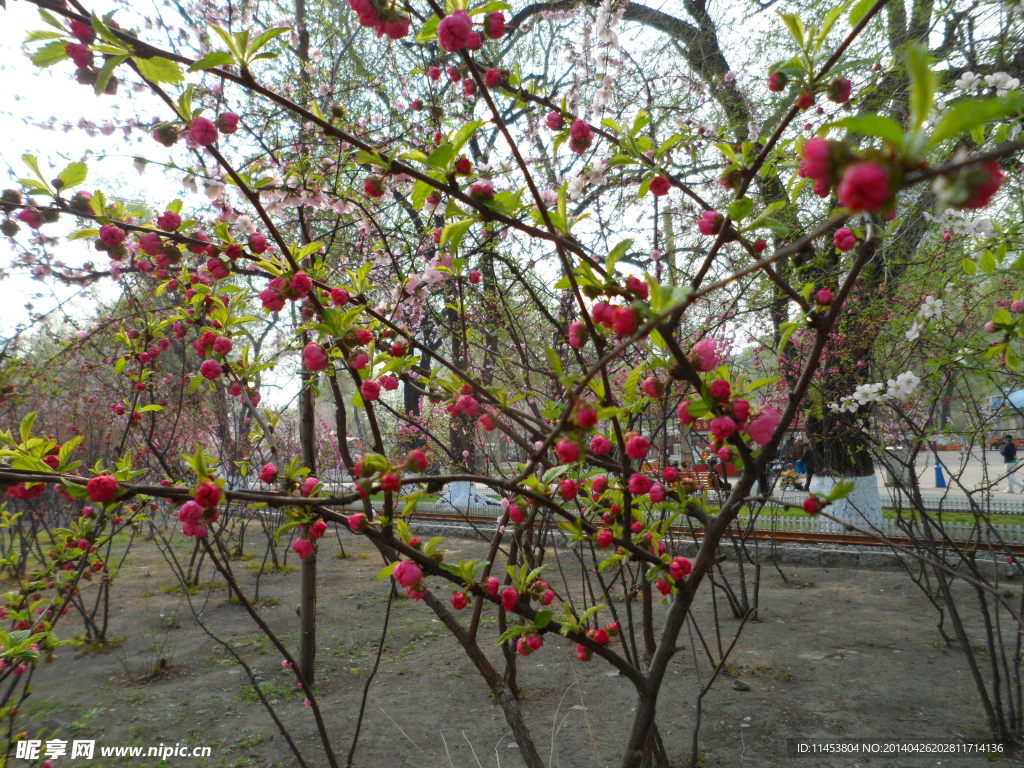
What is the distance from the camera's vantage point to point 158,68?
47.3 inches

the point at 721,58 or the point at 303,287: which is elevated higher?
the point at 721,58

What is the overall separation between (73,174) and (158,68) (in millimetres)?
511

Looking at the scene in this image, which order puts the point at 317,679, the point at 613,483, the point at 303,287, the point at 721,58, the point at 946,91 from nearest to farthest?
the point at 303,287 < the point at 613,483 < the point at 317,679 < the point at 946,91 < the point at 721,58

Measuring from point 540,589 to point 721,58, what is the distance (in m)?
7.75

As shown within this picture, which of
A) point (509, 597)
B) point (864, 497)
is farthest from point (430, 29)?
point (864, 497)

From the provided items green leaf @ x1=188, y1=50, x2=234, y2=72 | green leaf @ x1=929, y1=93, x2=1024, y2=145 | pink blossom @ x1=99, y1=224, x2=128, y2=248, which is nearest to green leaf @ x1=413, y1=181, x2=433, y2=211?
green leaf @ x1=188, y1=50, x2=234, y2=72

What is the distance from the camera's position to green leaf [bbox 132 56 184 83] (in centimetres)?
119

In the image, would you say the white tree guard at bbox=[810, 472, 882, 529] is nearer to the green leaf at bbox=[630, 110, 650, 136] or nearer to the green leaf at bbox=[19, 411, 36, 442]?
the green leaf at bbox=[630, 110, 650, 136]

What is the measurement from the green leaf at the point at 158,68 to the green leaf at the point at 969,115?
134cm

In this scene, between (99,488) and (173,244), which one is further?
(173,244)

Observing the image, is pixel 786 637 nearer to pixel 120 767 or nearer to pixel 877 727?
pixel 877 727

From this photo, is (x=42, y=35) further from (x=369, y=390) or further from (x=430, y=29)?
(x=369, y=390)

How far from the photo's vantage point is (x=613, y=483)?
6.19ft

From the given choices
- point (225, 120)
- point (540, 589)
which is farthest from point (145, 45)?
point (540, 589)
